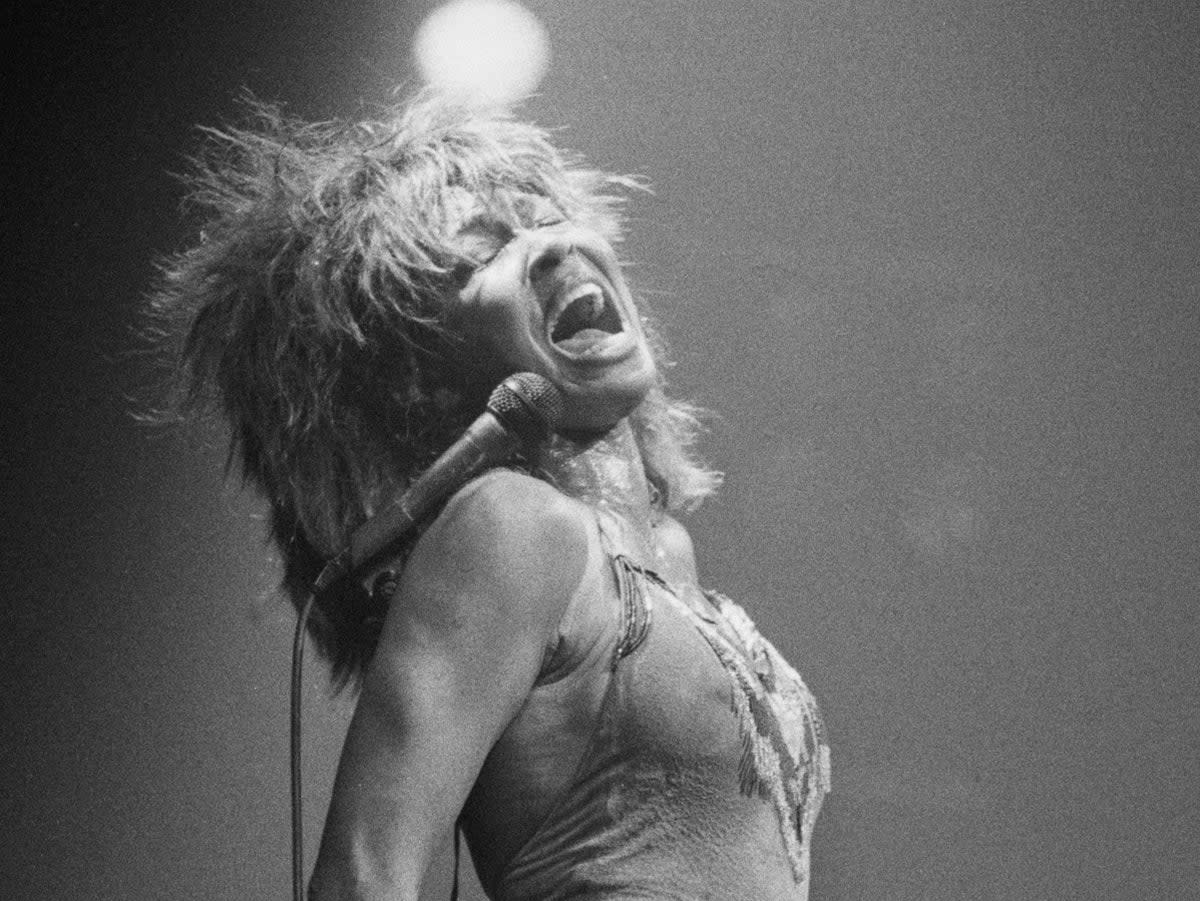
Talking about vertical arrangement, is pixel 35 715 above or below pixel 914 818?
above

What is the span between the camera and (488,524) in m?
1.33

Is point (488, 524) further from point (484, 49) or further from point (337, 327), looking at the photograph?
point (484, 49)

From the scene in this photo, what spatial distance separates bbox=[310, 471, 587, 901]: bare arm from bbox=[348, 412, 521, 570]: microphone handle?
0.8 inches

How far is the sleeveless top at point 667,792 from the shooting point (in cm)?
132

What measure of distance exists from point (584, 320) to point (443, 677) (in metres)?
0.35

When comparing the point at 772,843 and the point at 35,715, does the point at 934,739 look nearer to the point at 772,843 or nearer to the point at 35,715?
the point at 772,843

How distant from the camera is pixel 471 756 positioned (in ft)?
4.21

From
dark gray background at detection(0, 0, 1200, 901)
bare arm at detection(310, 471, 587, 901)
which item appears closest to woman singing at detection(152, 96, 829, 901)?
bare arm at detection(310, 471, 587, 901)

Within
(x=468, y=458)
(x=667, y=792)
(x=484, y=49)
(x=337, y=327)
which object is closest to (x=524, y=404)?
(x=468, y=458)

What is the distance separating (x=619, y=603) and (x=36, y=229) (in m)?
0.67

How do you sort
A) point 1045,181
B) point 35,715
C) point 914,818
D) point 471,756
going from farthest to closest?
point 1045,181 < point 914,818 < point 35,715 < point 471,756

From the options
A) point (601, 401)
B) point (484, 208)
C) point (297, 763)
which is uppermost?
point (484, 208)

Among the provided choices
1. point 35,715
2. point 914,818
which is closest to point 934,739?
point 914,818

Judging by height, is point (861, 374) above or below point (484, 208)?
below
